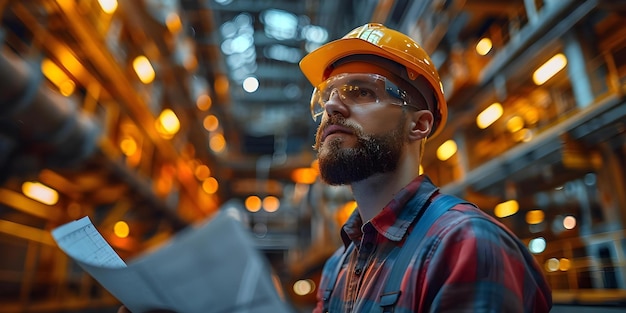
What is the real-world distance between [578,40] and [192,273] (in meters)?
6.34

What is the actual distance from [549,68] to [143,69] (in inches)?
377

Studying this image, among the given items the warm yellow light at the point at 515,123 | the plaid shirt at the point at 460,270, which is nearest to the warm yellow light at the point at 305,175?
the warm yellow light at the point at 515,123

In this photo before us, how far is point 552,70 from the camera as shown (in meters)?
6.50

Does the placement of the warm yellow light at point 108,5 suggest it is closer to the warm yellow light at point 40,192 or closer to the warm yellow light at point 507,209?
the warm yellow light at point 40,192

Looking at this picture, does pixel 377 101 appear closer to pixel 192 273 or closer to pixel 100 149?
pixel 192 273

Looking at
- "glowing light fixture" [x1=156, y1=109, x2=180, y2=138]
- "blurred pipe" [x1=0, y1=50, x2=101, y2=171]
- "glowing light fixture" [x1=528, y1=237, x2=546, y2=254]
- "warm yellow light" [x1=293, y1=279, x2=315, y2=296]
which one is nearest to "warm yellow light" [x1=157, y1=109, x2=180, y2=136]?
"glowing light fixture" [x1=156, y1=109, x2=180, y2=138]

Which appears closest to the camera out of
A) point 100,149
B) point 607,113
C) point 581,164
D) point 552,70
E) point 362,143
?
point 362,143

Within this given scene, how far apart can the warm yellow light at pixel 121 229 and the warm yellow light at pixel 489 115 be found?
895cm

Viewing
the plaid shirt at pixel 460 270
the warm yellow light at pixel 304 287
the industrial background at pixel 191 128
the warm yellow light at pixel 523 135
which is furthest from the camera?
the warm yellow light at pixel 304 287

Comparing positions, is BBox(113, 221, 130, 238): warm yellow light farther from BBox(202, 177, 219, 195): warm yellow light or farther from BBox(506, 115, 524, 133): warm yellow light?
BBox(506, 115, 524, 133): warm yellow light

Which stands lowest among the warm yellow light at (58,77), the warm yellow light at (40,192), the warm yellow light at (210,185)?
the warm yellow light at (40,192)

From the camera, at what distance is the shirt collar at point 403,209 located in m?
1.29

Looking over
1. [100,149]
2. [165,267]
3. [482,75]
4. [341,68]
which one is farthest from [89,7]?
[482,75]

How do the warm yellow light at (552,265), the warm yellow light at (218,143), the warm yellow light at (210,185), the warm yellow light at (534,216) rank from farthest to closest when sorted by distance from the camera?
the warm yellow light at (218,143) → the warm yellow light at (210,185) → the warm yellow light at (534,216) → the warm yellow light at (552,265)
